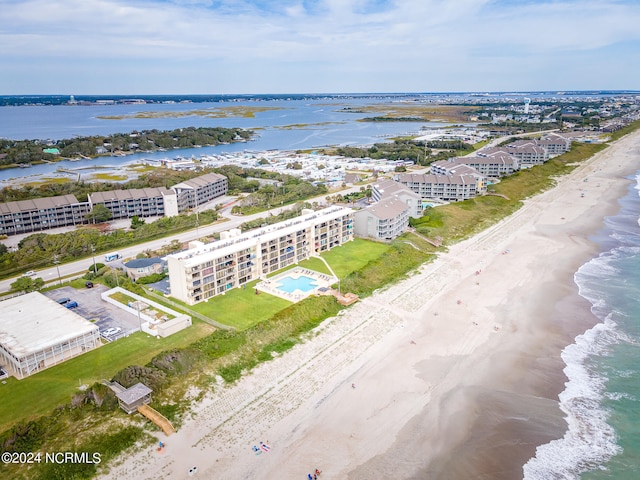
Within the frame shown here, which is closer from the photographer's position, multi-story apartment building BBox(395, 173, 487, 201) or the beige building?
the beige building

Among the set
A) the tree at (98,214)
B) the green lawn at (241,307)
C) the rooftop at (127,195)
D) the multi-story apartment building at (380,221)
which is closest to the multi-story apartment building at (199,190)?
the rooftop at (127,195)

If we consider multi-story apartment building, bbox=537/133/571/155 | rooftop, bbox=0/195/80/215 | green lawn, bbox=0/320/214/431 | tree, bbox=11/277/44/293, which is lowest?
green lawn, bbox=0/320/214/431

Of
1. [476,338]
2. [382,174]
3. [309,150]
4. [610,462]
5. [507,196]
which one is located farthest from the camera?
[309,150]

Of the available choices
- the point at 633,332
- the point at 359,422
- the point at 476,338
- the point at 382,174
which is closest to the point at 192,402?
the point at 359,422

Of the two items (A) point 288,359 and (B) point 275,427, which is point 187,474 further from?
(A) point 288,359

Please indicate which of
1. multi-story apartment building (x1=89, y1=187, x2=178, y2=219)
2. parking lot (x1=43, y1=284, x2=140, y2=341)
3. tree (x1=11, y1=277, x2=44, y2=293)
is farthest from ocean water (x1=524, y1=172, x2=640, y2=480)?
multi-story apartment building (x1=89, y1=187, x2=178, y2=219)

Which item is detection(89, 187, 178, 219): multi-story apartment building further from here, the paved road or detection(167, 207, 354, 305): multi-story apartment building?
detection(167, 207, 354, 305): multi-story apartment building

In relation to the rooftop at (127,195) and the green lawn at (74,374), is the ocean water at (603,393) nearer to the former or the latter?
the green lawn at (74,374)
